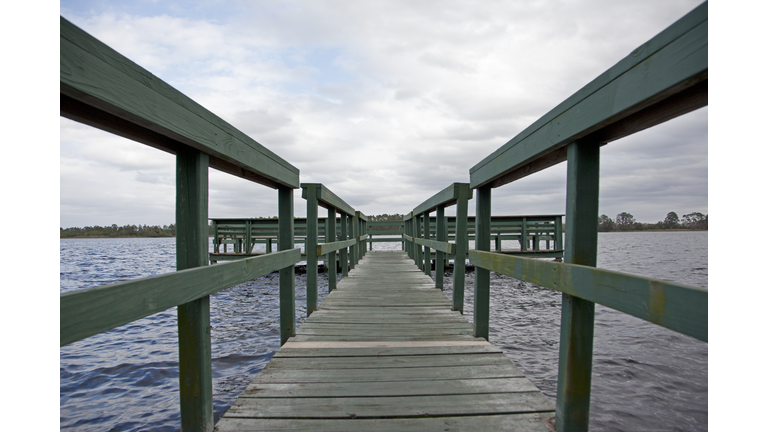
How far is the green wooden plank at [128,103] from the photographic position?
3.08 ft

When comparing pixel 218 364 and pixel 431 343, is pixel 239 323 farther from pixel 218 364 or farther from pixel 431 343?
pixel 431 343

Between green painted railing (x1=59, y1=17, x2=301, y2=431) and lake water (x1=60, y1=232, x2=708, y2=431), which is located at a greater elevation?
green painted railing (x1=59, y1=17, x2=301, y2=431)

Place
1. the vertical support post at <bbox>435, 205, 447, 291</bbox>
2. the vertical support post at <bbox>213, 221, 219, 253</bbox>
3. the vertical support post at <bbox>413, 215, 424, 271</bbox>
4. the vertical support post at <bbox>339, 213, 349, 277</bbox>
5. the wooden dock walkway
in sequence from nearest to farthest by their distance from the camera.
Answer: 1. the wooden dock walkway
2. the vertical support post at <bbox>435, 205, 447, 291</bbox>
3. the vertical support post at <bbox>339, 213, 349, 277</bbox>
4. the vertical support post at <bbox>413, 215, 424, 271</bbox>
5. the vertical support post at <bbox>213, 221, 219, 253</bbox>

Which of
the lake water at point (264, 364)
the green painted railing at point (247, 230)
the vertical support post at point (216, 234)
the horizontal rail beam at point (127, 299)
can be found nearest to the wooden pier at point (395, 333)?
the horizontal rail beam at point (127, 299)

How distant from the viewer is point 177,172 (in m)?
1.55

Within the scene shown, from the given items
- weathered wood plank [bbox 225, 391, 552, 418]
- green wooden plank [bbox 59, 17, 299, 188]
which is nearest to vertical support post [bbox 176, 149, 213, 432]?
green wooden plank [bbox 59, 17, 299, 188]

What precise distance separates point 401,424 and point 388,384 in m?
0.41

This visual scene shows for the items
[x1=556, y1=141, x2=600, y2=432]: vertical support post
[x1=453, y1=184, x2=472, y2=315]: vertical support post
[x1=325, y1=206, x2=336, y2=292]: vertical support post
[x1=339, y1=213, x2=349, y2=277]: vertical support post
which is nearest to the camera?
[x1=556, y1=141, x2=600, y2=432]: vertical support post

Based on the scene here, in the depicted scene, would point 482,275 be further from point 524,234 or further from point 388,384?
point 524,234

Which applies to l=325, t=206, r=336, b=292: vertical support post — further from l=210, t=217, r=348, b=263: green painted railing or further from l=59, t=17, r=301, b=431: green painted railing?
l=210, t=217, r=348, b=263: green painted railing

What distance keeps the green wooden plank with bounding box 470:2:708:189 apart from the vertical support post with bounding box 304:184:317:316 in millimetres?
2406

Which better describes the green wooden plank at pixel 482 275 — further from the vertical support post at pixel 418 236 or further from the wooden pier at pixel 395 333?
the vertical support post at pixel 418 236

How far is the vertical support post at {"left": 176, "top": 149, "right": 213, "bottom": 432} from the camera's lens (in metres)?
1.54

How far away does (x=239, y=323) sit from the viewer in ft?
19.0
